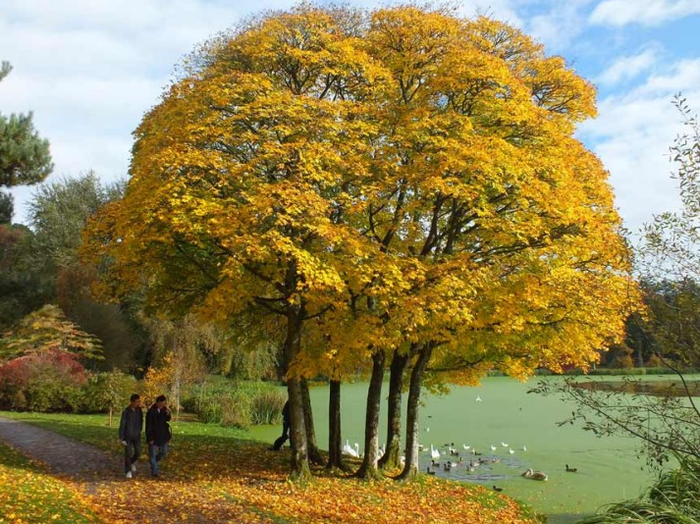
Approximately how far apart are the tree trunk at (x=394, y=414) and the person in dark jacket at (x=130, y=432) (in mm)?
6138

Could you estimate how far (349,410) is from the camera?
30297mm

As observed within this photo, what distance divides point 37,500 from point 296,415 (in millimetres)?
5047

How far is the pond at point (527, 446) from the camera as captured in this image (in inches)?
609

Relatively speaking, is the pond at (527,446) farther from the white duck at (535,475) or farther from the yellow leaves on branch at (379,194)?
the yellow leaves on branch at (379,194)

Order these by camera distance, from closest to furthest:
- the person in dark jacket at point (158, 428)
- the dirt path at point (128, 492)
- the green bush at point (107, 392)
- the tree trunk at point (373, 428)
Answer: the dirt path at point (128, 492) → the person in dark jacket at point (158, 428) → the tree trunk at point (373, 428) → the green bush at point (107, 392)

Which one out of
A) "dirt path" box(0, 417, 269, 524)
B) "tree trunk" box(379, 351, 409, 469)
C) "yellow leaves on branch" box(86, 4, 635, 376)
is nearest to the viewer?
"dirt path" box(0, 417, 269, 524)

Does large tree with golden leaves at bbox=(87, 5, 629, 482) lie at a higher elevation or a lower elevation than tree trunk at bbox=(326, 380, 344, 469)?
higher

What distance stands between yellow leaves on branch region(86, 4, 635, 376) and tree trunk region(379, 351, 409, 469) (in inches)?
64.2

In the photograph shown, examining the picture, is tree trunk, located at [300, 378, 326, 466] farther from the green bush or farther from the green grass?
the green bush

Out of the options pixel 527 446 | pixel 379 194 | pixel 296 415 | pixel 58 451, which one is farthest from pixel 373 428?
pixel 527 446

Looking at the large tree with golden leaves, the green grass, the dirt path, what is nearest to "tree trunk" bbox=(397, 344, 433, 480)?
the large tree with golden leaves

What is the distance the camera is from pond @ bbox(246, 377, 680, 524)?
50.8ft

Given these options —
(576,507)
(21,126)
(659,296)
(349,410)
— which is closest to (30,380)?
(21,126)

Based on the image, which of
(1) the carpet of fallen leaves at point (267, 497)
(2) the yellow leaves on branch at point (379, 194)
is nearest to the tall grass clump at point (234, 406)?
(1) the carpet of fallen leaves at point (267, 497)
